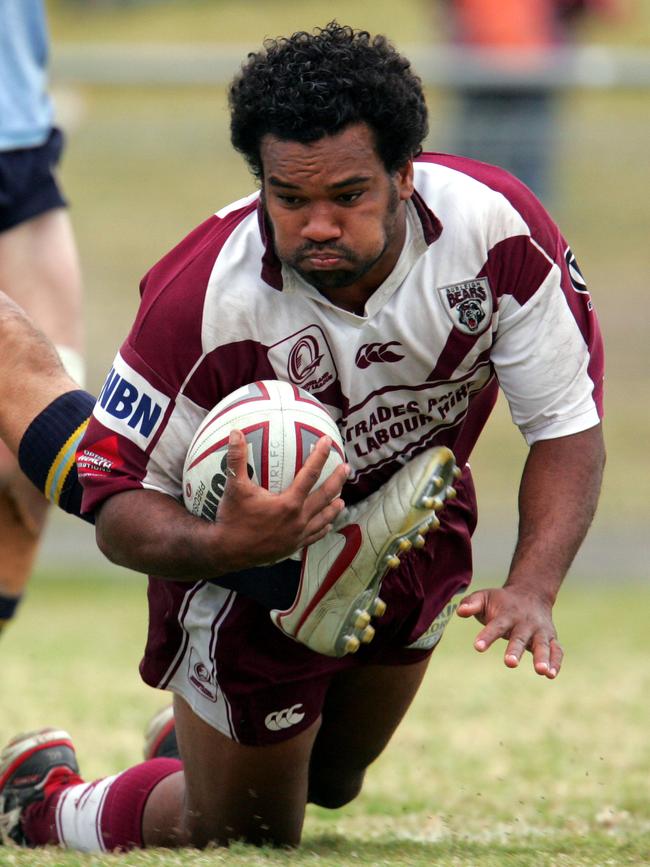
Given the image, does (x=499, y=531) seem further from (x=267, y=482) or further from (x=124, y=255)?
(x=267, y=482)

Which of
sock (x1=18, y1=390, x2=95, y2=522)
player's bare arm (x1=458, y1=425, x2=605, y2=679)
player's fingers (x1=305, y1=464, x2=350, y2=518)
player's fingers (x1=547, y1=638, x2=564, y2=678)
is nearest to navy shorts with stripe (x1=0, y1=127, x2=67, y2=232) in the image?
sock (x1=18, y1=390, x2=95, y2=522)

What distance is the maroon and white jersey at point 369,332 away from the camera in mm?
3635

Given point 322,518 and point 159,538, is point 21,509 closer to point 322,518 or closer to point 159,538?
point 159,538

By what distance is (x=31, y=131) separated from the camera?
18.5 feet

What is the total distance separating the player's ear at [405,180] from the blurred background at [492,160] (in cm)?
703

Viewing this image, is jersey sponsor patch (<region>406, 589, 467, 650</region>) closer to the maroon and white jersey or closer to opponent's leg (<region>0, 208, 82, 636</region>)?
the maroon and white jersey

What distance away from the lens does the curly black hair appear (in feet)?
11.2

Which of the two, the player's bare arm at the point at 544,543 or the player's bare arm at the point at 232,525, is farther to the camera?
the player's bare arm at the point at 544,543

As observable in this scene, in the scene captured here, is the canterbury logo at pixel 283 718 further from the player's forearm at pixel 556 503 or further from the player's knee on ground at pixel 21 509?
the player's knee on ground at pixel 21 509

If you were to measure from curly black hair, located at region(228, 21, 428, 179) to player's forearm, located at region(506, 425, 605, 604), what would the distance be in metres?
0.82

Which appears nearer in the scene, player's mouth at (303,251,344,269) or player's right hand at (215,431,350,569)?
player's right hand at (215,431,350,569)

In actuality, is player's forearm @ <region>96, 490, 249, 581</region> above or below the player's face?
below

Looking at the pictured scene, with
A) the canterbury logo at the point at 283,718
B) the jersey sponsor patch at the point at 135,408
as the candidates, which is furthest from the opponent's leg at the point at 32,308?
the jersey sponsor patch at the point at 135,408

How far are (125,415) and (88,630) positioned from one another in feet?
17.7
